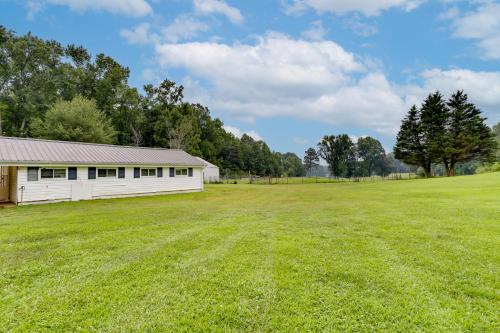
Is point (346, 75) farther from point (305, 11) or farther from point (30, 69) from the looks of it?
point (30, 69)

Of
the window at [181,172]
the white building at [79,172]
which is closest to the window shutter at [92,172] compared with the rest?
the white building at [79,172]

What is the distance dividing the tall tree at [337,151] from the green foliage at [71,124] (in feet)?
184

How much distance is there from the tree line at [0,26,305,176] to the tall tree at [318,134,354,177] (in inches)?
1366

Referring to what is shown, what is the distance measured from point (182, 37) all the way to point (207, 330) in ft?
65.9

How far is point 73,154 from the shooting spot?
15.3 metres

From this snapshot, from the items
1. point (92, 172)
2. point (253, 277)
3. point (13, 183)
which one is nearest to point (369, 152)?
point (92, 172)

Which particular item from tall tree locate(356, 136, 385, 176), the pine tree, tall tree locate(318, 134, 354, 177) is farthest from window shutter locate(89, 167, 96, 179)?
tall tree locate(356, 136, 385, 176)

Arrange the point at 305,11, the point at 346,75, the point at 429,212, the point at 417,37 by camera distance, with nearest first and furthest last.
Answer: the point at 429,212 → the point at 305,11 → the point at 417,37 → the point at 346,75

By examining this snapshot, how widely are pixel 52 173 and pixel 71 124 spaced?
64.5 ft

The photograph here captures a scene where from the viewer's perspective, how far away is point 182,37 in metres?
19.0

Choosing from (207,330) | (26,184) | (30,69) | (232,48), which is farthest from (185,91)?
(207,330)

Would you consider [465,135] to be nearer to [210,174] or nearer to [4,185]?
[210,174]

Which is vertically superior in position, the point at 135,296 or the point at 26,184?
the point at 26,184

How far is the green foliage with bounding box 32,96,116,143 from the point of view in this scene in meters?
29.0
